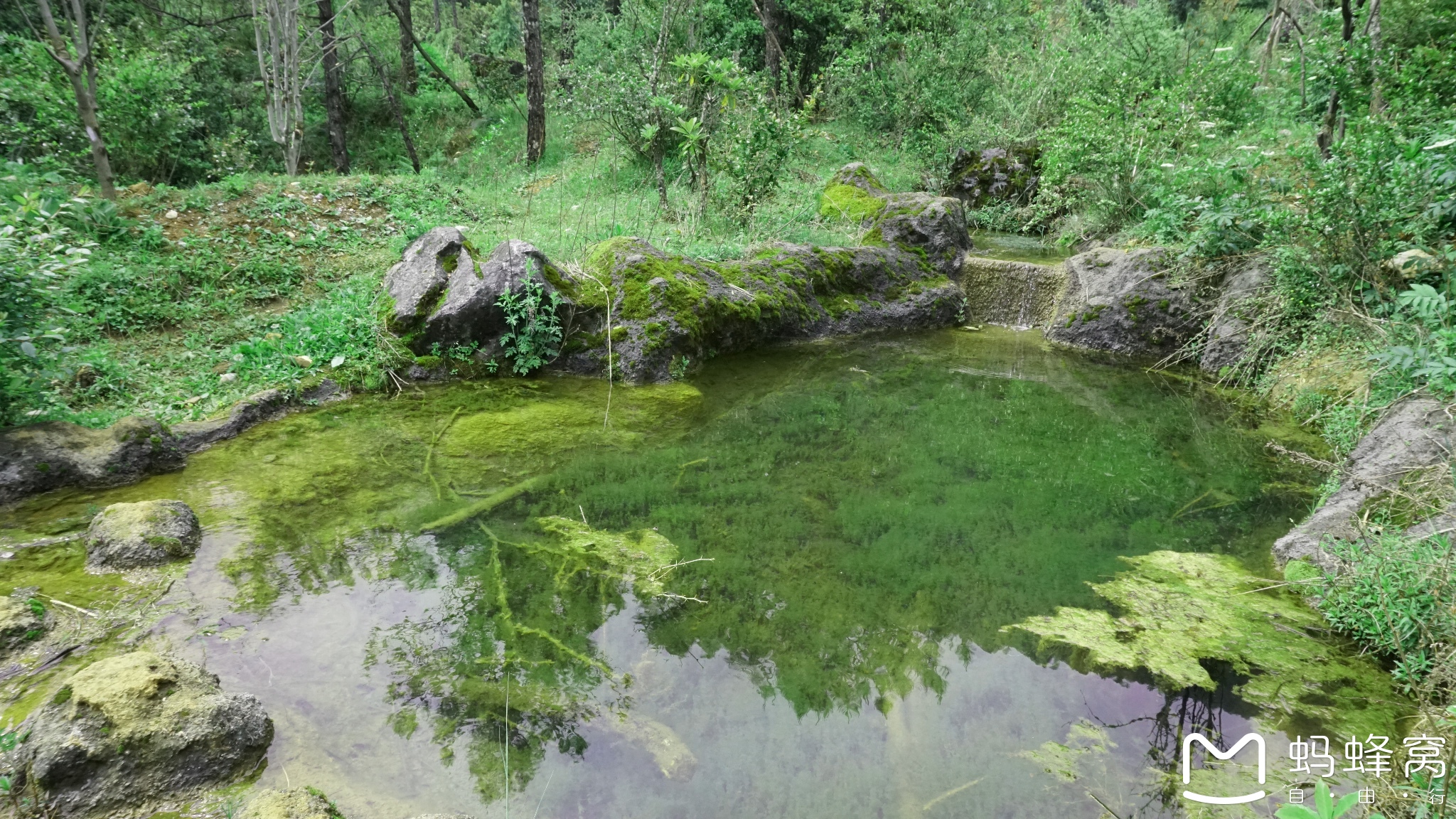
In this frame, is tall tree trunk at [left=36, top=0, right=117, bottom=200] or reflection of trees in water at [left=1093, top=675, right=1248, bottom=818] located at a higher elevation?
tall tree trunk at [left=36, top=0, right=117, bottom=200]

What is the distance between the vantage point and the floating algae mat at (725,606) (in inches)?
118

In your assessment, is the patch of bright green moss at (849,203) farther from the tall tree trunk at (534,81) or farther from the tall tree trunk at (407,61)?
the tall tree trunk at (407,61)

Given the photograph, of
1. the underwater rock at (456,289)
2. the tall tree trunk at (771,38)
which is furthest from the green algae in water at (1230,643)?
the tall tree trunk at (771,38)

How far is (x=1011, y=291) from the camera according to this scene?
390 inches

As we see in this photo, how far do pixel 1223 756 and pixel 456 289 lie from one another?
647 centimetres

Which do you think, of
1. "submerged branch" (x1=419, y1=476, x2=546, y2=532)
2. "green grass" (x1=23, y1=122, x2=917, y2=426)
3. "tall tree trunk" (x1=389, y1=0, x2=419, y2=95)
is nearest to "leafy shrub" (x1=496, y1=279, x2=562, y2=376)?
"green grass" (x1=23, y1=122, x2=917, y2=426)

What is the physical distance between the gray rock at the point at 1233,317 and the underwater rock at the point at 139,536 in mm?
8920

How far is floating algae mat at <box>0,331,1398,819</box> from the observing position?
2.99 metres

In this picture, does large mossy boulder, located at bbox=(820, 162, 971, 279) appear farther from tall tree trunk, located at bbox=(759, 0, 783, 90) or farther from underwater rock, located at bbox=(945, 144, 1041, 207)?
tall tree trunk, located at bbox=(759, 0, 783, 90)

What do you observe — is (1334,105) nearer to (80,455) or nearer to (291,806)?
(291,806)

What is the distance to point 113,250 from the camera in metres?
7.39

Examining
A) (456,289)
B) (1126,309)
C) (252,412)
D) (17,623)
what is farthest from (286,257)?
(1126,309)

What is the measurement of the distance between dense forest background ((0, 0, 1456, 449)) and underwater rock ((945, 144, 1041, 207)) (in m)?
0.07

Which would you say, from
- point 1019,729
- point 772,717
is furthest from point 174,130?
point 1019,729
